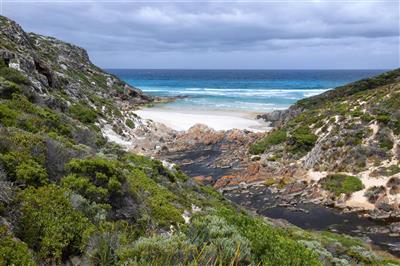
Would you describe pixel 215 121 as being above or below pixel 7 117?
below

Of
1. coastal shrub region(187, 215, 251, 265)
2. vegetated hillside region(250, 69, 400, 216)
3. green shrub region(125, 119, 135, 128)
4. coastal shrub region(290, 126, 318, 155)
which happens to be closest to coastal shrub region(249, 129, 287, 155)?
vegetated hillside region(250, 69, 400, 216)

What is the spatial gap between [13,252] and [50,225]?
1186mm

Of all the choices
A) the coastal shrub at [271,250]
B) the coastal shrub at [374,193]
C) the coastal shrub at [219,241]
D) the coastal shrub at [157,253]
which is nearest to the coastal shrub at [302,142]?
the coastal shrub at [374,193]

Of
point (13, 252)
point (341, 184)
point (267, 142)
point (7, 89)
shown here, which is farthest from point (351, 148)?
point (13, 252)

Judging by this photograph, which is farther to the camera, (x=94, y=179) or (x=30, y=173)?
(x=94, y=179)

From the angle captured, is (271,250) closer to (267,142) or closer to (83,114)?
(83,114)

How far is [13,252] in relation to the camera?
4953 mm

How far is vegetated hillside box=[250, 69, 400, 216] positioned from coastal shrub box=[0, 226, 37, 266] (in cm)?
2160

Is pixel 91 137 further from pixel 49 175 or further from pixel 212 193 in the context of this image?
pixel 49 175

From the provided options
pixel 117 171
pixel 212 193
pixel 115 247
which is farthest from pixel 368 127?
pixel 115 247

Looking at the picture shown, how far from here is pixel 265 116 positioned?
57.7m

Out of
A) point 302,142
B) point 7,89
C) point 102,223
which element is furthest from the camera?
point 302,142

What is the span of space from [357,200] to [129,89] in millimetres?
62140

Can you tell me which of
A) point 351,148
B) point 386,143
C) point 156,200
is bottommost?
point 351,148
